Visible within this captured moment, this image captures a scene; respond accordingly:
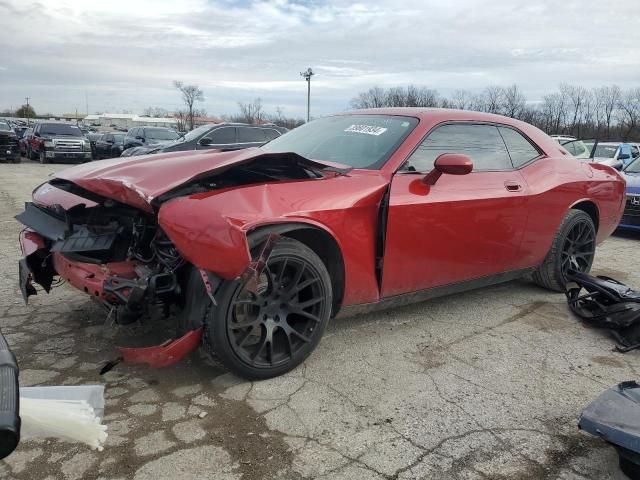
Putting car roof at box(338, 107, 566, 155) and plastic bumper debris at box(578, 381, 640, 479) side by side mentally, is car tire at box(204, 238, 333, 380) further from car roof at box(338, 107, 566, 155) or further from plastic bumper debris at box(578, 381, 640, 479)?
car roof at box(338, 107, 566, 155)

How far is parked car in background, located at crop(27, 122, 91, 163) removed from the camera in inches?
791

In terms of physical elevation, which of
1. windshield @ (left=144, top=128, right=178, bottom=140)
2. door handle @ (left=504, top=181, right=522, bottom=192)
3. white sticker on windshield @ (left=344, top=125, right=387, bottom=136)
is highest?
white sticker on windshield @ (left=344, top=125, right=387, bottom=136)

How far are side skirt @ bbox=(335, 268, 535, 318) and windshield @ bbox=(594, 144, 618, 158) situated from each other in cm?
1124

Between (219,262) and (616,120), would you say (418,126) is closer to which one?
(219,262)

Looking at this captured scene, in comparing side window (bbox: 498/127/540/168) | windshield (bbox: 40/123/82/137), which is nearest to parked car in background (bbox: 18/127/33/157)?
windshield (bbox: 40/123/82/137)

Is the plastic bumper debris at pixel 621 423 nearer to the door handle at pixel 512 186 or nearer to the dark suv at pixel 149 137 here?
the door handle at pixel 512 186

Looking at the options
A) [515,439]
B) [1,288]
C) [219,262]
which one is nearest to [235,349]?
[219,262]

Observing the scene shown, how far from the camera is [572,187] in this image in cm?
459

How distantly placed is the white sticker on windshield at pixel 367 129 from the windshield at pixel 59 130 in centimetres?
1997

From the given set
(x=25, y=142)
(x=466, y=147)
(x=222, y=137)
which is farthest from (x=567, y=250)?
(x=25, y=142)

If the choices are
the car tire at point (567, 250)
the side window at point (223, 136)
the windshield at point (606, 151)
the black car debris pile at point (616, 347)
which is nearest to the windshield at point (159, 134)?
the side window at point (223, 136)

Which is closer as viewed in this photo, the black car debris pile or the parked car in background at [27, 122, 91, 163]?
the black car debris pile

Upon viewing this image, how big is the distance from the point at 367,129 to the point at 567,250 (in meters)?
2.28

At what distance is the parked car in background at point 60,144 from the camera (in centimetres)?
2009
